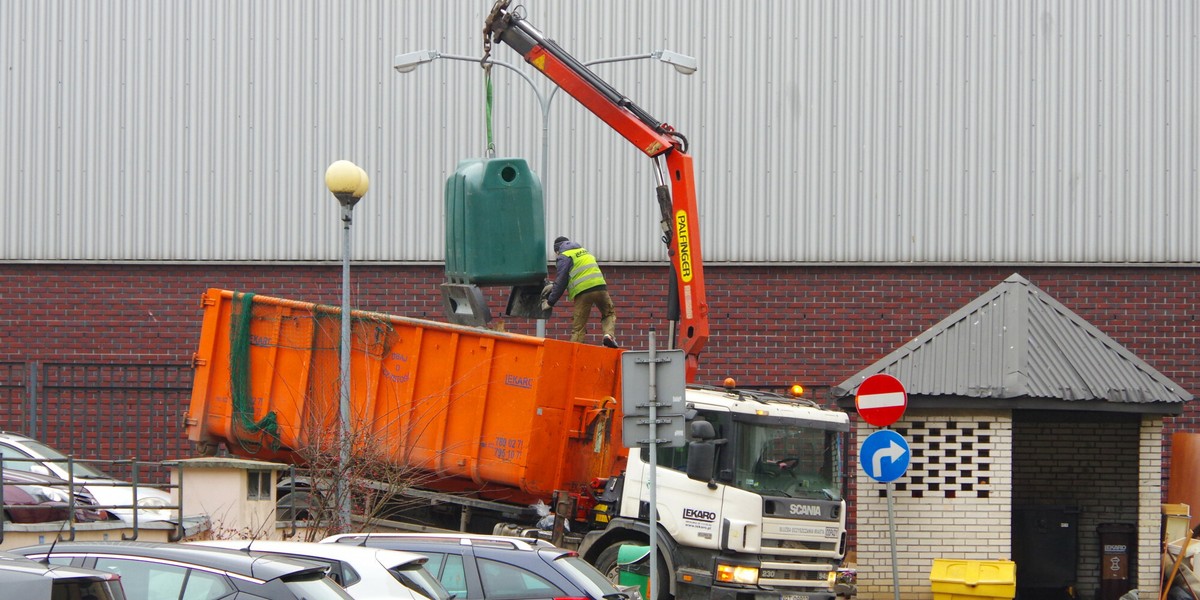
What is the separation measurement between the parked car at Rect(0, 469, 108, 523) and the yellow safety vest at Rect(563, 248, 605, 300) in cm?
527

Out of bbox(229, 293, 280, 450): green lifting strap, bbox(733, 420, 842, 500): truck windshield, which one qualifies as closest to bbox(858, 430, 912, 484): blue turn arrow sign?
bbox(733, 420, 842, 500): truck windshield

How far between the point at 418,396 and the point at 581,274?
2401mm

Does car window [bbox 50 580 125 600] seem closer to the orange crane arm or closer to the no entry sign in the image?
the no entry sign

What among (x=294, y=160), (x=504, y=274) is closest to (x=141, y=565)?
(x=504, y=274)

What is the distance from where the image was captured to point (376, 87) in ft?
74.2

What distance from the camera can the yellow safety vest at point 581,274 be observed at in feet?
49.6

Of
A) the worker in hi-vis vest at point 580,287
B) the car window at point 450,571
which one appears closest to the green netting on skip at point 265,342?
the worker in hi-vis vest at point 580,287

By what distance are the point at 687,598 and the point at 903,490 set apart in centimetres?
429

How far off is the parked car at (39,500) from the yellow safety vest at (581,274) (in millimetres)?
5273

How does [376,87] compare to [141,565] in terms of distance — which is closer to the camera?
[141,565]

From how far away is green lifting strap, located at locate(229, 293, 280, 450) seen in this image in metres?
14.4

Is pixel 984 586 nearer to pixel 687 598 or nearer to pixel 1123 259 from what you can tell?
pixel 687 598

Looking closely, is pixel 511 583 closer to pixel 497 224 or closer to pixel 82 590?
pixel 82 590

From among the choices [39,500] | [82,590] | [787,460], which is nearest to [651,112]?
[787,460]
